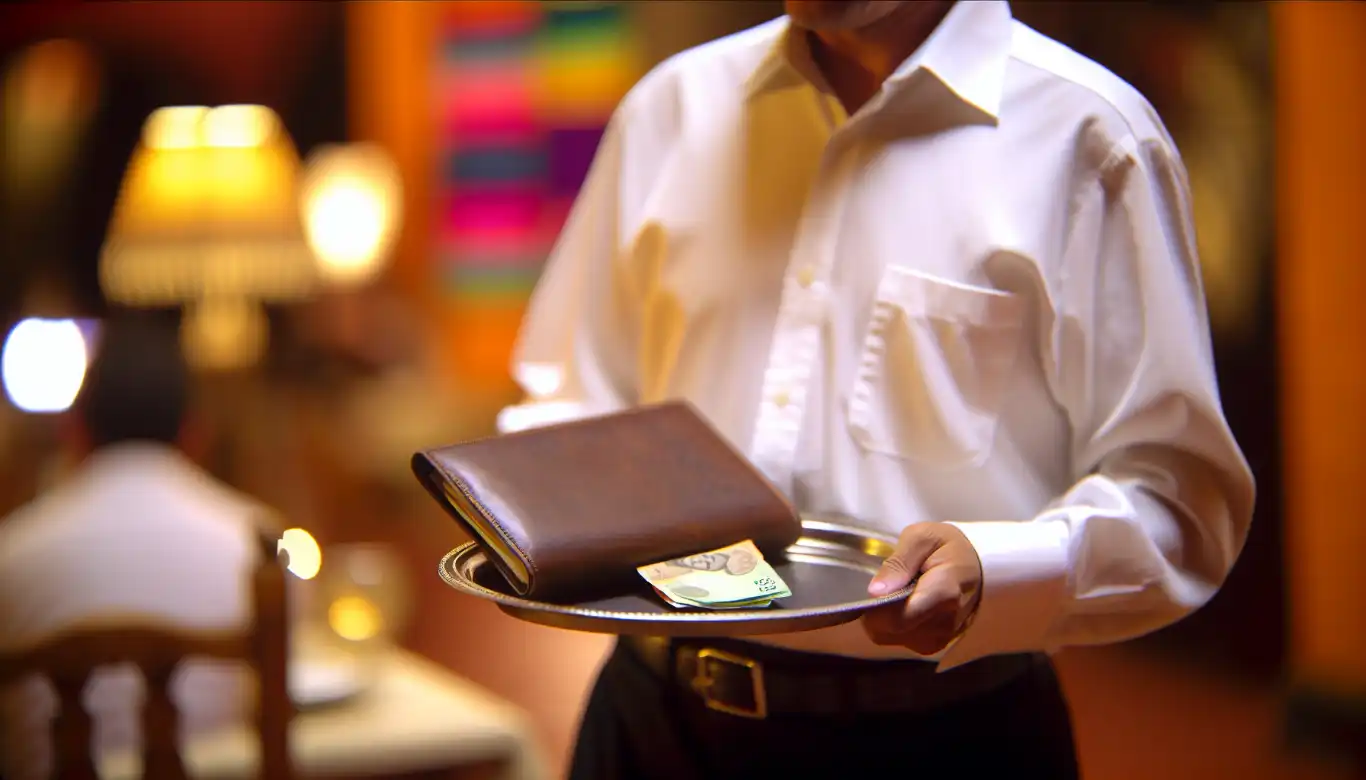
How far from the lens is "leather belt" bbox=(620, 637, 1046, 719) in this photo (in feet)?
3.17

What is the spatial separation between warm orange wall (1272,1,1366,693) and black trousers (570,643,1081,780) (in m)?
1.04

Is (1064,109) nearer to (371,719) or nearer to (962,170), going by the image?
(962,170)

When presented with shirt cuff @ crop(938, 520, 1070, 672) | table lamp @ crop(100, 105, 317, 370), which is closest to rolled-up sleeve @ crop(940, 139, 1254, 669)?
shirt cuff @ crop(938, 520, 1070, 672)

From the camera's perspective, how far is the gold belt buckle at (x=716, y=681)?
0.97 metres

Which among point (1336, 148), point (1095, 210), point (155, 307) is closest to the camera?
point (1095, 210)

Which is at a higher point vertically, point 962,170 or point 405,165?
point 962,170

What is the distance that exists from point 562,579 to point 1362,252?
1495 mm

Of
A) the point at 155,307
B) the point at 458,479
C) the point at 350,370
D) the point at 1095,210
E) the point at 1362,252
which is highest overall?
the point at 1095,210

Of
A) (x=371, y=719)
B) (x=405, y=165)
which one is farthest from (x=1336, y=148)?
(x=405, y=165)

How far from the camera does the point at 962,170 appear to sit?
37.5 inches

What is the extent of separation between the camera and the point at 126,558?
1.63 meters

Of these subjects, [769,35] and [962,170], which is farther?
[769,35]

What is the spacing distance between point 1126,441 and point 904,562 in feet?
0.64

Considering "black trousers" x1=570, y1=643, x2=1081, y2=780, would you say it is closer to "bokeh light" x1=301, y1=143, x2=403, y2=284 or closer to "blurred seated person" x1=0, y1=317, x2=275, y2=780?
"blurred seated person" x1=0, y1=317, x2=275, y2=780
